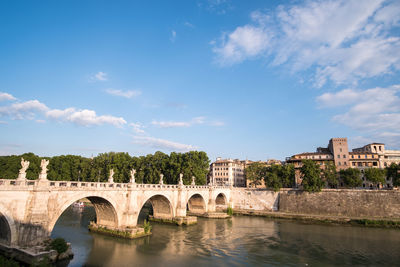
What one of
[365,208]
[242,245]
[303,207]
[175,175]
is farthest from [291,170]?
[242,245]

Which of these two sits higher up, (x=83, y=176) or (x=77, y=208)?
(x=83, y=176)

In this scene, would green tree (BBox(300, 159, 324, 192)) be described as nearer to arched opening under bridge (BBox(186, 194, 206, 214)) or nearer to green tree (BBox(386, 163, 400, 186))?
green tree (BBox(386, 163, 400, 186))

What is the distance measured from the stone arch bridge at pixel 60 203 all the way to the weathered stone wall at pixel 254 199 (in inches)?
1031

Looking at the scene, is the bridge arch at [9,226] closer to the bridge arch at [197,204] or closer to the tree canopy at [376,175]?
the bridge arch at [197,204]

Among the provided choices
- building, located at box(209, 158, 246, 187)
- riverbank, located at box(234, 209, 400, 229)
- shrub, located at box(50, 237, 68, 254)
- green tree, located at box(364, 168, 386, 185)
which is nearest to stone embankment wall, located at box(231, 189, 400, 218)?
riverbank, located at box(234, 209, 400, 229)

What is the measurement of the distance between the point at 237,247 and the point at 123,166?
4552 cm

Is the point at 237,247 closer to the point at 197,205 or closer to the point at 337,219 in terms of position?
the point at 197,205

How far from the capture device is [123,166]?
6725 cm

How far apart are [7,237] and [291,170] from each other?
62.1 metres

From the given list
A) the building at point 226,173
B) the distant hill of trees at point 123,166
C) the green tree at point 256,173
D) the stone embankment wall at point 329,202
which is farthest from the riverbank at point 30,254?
the building at point 226,173

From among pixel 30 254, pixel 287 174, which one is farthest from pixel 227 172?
pixel 30 254

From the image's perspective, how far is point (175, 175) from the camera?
210ft

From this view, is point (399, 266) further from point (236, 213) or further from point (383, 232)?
point (236, 213)

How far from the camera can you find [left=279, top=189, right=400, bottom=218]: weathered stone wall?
51.6 metres
